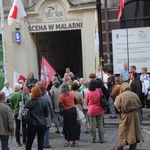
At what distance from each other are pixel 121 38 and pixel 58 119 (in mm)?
5507

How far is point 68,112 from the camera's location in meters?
10.8

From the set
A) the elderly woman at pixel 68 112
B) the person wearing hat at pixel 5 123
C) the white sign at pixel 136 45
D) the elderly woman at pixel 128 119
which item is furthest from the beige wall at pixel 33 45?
the person wearing hat at pixel 5 123

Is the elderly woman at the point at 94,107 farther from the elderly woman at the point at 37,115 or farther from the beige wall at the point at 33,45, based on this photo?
the beige wall at the point at 33,45

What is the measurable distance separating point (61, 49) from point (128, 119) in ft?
43.5

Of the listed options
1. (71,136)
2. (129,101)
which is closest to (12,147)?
(71,136)

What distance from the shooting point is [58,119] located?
1276 cm

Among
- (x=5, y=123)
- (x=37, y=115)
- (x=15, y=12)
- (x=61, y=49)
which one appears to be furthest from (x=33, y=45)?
(x=5, y=123)

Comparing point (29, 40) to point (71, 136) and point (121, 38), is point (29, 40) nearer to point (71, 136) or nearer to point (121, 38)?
point (121, 38)

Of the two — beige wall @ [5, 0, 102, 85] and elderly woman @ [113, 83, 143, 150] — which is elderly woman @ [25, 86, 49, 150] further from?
beige wall @ [5, 0, 102, 85]

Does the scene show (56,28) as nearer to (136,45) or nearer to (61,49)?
(136,45)

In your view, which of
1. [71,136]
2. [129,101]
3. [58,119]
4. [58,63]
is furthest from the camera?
[58,63]

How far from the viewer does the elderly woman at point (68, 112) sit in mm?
10805

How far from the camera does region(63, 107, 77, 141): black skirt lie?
1080cm

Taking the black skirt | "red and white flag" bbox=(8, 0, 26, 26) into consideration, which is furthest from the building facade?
the black skirt
